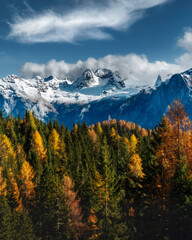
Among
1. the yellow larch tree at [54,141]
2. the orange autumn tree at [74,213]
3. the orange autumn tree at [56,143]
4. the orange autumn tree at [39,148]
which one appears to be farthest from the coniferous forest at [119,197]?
the yellow larch tree at [54,141]

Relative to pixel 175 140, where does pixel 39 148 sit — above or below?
above

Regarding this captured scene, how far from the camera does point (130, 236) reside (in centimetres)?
3116

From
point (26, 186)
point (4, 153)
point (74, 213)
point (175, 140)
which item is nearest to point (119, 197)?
point (175, 140)

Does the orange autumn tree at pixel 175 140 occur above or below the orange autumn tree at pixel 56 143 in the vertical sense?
below

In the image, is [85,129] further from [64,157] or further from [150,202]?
[150,202]

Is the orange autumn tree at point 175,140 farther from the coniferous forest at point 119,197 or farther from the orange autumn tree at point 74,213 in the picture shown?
the orange autumn tree at point 74,213

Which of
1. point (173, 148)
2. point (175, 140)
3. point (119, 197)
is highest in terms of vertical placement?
point (175, 140)

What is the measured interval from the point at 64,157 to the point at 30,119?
21.6 metres

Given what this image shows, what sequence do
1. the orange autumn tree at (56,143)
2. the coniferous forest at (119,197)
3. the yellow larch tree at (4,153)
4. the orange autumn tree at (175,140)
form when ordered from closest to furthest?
the orange autumn tree at (175,140) < the coniferous forest at (119,197) < the yellow larch tree at (4,153) < the orange autumn tree at (56,143)

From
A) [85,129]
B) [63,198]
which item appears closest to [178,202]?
[63,198]

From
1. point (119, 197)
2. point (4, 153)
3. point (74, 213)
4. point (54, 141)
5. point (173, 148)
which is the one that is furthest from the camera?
point (54, 141)

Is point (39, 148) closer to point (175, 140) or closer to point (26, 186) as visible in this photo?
point (26, 186)

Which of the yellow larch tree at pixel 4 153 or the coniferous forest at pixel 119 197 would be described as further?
the yellow larch tree at pixel 4 153

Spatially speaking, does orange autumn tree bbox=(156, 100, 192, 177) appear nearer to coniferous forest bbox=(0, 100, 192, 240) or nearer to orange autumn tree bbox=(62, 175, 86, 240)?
coniferous forest bbox=(0, 100, 192, 240)
